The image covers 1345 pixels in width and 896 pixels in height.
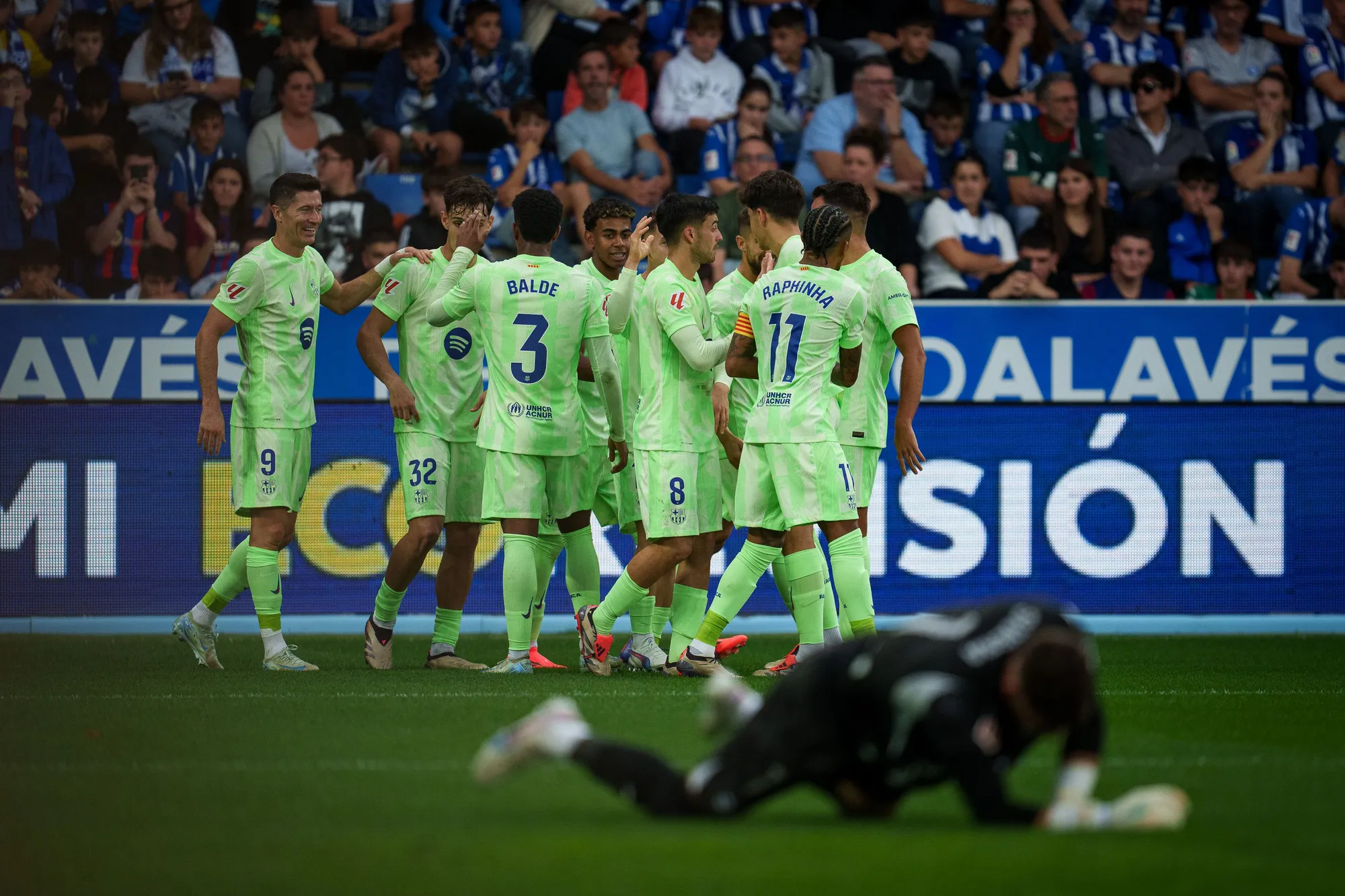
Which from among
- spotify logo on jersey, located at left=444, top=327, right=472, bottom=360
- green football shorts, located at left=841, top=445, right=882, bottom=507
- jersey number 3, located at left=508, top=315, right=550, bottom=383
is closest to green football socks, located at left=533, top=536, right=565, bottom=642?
jersey number 3, located at left=508, top=315, right=550, bottom=383

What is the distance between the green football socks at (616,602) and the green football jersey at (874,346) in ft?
4.67

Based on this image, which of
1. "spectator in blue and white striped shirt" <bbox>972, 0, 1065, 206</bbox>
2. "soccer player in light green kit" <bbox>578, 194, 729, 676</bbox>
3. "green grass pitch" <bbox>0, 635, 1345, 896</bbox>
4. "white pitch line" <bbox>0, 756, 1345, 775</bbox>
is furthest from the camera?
"spectator in blue and white striped shirt" <bbox>972, 0, 1065, 206</bbox>

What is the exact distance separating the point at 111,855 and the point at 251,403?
4999 mm

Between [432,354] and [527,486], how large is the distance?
119cm

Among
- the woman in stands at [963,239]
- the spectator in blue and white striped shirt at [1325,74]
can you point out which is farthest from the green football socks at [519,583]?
the spectator in blue and white striped shirt at [1325,74]

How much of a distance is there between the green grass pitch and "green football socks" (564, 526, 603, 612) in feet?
2.71

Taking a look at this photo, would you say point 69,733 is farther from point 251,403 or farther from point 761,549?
point 761,549

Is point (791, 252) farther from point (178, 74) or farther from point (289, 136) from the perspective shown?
point (178, 74)

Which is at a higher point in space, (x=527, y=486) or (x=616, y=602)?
(x=527, y=486)

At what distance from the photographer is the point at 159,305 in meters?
12.5

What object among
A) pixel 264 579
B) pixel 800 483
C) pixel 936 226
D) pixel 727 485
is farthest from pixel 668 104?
pixel 800 483

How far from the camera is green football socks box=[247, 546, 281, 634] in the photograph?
361 inches

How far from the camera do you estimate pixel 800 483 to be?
829cm

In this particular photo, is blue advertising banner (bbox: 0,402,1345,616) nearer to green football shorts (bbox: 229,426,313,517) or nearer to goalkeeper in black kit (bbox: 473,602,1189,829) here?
green football shorts (bbox: 229,426,313,517)
